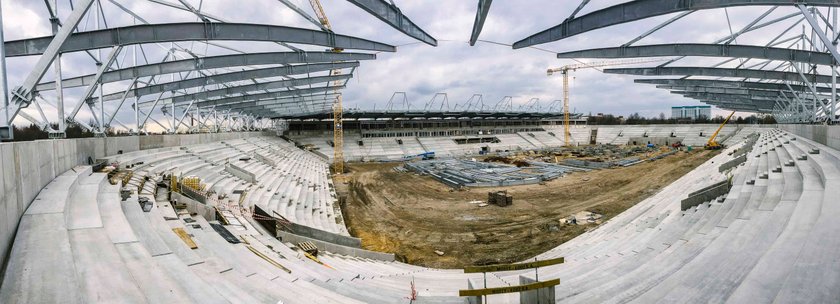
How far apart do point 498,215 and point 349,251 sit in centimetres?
961

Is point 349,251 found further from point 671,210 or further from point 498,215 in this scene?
point 671,210

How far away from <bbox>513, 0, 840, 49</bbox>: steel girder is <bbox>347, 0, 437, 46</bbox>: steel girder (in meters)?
5.61

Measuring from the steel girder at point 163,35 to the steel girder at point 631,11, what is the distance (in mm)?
9519

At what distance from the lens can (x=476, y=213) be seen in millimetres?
18984

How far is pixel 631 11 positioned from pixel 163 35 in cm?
1518

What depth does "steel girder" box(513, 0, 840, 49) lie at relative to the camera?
10.3 m

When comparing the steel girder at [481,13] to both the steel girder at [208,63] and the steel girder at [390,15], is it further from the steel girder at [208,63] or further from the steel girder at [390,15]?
the steel girder at [208,63]

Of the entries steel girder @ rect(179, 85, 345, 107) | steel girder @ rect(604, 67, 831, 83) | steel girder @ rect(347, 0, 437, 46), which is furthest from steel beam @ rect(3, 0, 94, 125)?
steel girder @ rect(604, 67, 831, 83)

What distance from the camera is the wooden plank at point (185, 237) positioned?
21.1 ft

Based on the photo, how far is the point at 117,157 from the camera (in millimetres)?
14031

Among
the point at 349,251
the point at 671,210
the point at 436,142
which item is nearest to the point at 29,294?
the point at 349,251

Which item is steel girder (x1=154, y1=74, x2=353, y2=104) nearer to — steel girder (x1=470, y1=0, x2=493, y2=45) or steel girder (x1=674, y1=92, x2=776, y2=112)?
steel girder (x1=470, y1=0, x2=493, y2=45)

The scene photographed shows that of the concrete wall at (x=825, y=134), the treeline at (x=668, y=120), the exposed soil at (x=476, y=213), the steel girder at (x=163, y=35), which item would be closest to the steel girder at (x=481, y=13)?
the steel girder at (x=163, y=35)

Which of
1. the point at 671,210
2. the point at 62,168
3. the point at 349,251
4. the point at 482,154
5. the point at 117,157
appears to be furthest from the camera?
the point at 482,154
